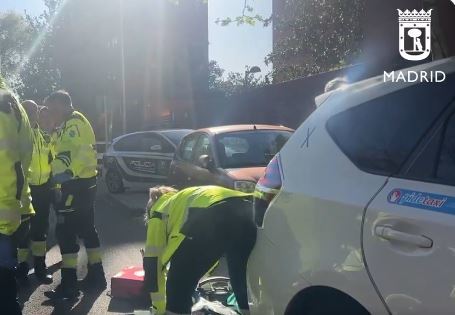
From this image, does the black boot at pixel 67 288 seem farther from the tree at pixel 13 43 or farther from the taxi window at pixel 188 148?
the tree at pixel 13 43

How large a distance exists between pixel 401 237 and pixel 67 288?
4175 mm

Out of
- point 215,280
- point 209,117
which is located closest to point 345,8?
point 215,280

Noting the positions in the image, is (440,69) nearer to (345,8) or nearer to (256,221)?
(256,221)

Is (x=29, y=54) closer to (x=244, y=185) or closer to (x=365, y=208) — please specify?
(x=244, y=185)

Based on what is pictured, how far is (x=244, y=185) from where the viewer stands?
23.0 feet

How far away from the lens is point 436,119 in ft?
7.67

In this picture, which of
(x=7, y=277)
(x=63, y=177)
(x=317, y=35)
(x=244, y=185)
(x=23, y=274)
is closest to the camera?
(x=7, y=277)

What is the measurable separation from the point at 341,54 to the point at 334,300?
17550mm

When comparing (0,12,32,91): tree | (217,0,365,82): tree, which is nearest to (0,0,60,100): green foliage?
(0,12,32,91): tree

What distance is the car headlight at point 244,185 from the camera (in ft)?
22.9

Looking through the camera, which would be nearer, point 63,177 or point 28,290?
point 63,177

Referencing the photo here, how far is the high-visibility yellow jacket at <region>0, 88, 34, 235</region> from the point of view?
3324mm

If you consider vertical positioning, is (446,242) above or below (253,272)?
above

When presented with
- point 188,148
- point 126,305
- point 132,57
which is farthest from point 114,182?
point 132,57
